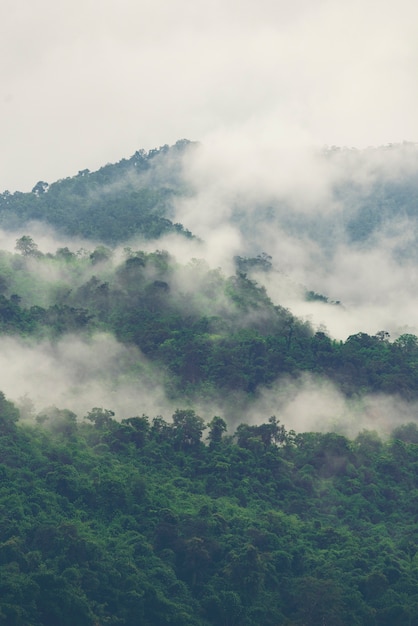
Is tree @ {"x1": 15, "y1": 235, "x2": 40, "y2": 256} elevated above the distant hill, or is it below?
below

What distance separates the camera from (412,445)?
238ft

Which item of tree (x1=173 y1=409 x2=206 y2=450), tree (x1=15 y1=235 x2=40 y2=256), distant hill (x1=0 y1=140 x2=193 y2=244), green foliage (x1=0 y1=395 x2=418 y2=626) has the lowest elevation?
green foliage (x1=0 y1=395 x2=418 y2=626)

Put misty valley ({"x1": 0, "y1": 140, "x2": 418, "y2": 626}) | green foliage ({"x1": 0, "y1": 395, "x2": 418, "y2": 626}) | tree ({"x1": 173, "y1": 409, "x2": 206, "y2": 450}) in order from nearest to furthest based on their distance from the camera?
green foliage ({"x1": 0, "y1": 395, "x2": 418, "y2": 626}), misty valley ({"x1": 0, "y1": 140, "x2": 418, "y2": 626}), tree ({"x1": 173, "y1": 409, "x2": 206, "y2": 450})

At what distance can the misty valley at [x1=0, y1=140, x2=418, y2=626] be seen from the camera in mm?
55844

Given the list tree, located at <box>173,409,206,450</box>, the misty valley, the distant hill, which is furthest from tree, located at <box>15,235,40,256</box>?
tree, located at <box>173,409,206,450</box>

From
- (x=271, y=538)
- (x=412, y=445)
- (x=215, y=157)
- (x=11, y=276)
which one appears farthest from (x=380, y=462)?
(x=215, y=157)

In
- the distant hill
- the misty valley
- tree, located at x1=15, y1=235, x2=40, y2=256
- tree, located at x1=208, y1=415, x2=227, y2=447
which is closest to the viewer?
the misty valley

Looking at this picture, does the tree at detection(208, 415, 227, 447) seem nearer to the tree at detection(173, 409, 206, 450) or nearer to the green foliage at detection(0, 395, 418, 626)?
the green foliage at detection(0, 395, 418, 626)

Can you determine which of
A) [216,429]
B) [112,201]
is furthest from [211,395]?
[112,201]

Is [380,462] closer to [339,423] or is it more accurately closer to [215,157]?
[339,423]

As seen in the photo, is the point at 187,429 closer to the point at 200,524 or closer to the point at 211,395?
the point at 211,395

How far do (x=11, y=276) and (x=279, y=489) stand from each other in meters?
33.9

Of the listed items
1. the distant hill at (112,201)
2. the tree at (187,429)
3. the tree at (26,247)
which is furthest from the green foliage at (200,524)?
the distant hill at (112,201)

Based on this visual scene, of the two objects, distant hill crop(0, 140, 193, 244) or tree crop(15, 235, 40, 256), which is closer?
tree crop(15, 235, 40, 256)
